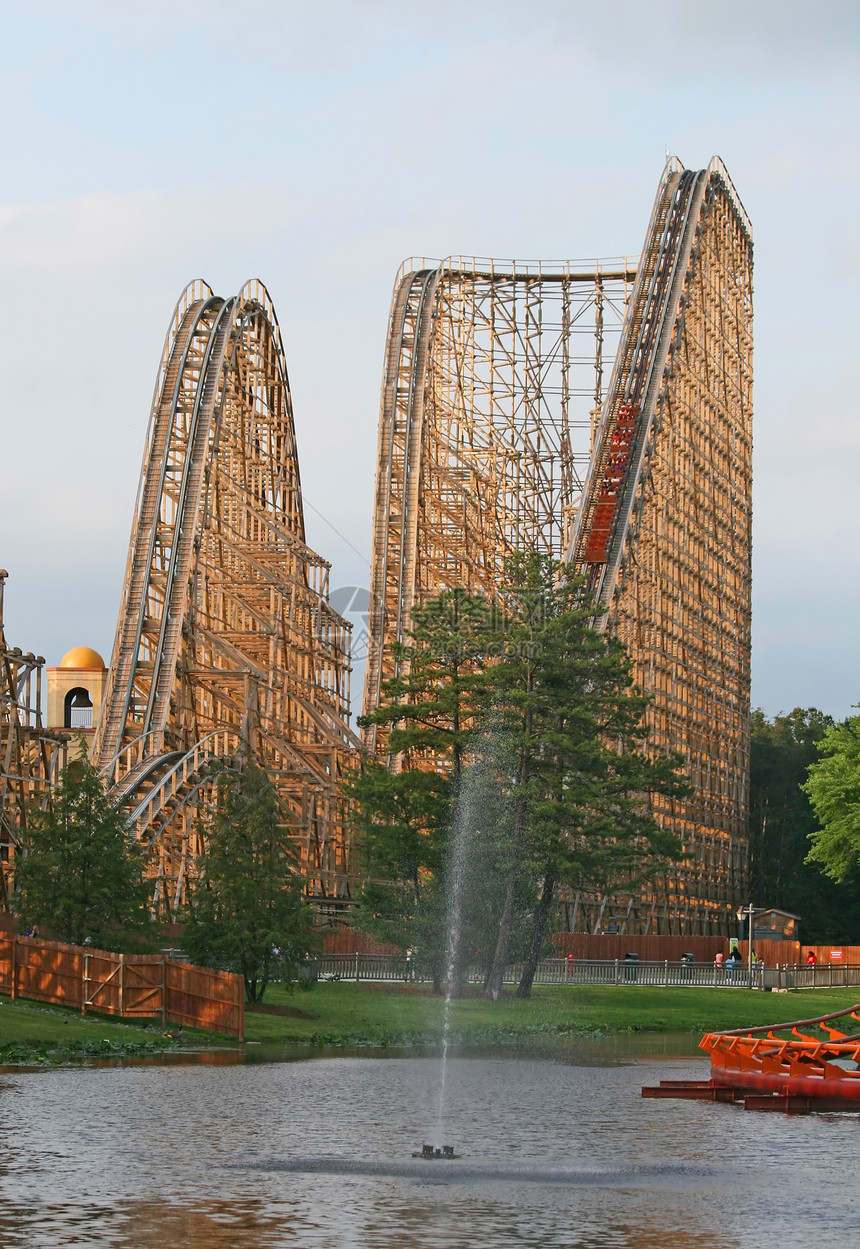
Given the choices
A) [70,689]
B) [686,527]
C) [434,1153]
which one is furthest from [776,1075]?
[70,689]

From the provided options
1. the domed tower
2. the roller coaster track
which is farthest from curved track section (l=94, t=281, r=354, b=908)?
the domed tower

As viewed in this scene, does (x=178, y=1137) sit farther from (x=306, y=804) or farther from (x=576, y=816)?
(x=306, y=804)

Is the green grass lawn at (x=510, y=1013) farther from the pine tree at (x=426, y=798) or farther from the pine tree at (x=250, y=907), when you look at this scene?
the pine tree at (x=426, y=798)

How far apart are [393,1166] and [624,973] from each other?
3029 centimetres

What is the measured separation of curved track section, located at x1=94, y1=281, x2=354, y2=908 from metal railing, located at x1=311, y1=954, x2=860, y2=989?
4.64m

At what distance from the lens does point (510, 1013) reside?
33.9 meters

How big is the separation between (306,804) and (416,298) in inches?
912

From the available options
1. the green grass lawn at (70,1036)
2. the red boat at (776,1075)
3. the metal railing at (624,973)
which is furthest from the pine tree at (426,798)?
the red boat at (776,1075)

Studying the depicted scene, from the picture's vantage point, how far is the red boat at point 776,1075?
63.2ft

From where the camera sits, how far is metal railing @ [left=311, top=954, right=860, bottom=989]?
40.0 m

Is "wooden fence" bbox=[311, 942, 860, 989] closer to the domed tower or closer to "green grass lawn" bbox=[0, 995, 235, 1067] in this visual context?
"green grass lawn" bbox=[0, 995, 235, 1067]

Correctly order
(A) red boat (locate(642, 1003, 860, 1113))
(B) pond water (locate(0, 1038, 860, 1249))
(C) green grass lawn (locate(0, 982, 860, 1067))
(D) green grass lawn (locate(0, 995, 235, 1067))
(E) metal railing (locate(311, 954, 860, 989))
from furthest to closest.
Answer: (E) metal railing (locate(311, 954, 860, 989)) → (C) green grass lawn (locate(0, 982, 860, 1067)) → (D) green grass lawn (locate(0, 995, 235, 1067)) → (A) red boat (locate(642, 1003, 860, 1113)) → (B) pond water (locate(0, 1038, 860, 1249))

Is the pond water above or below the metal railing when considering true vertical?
below

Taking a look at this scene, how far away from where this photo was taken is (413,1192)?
12680mm
